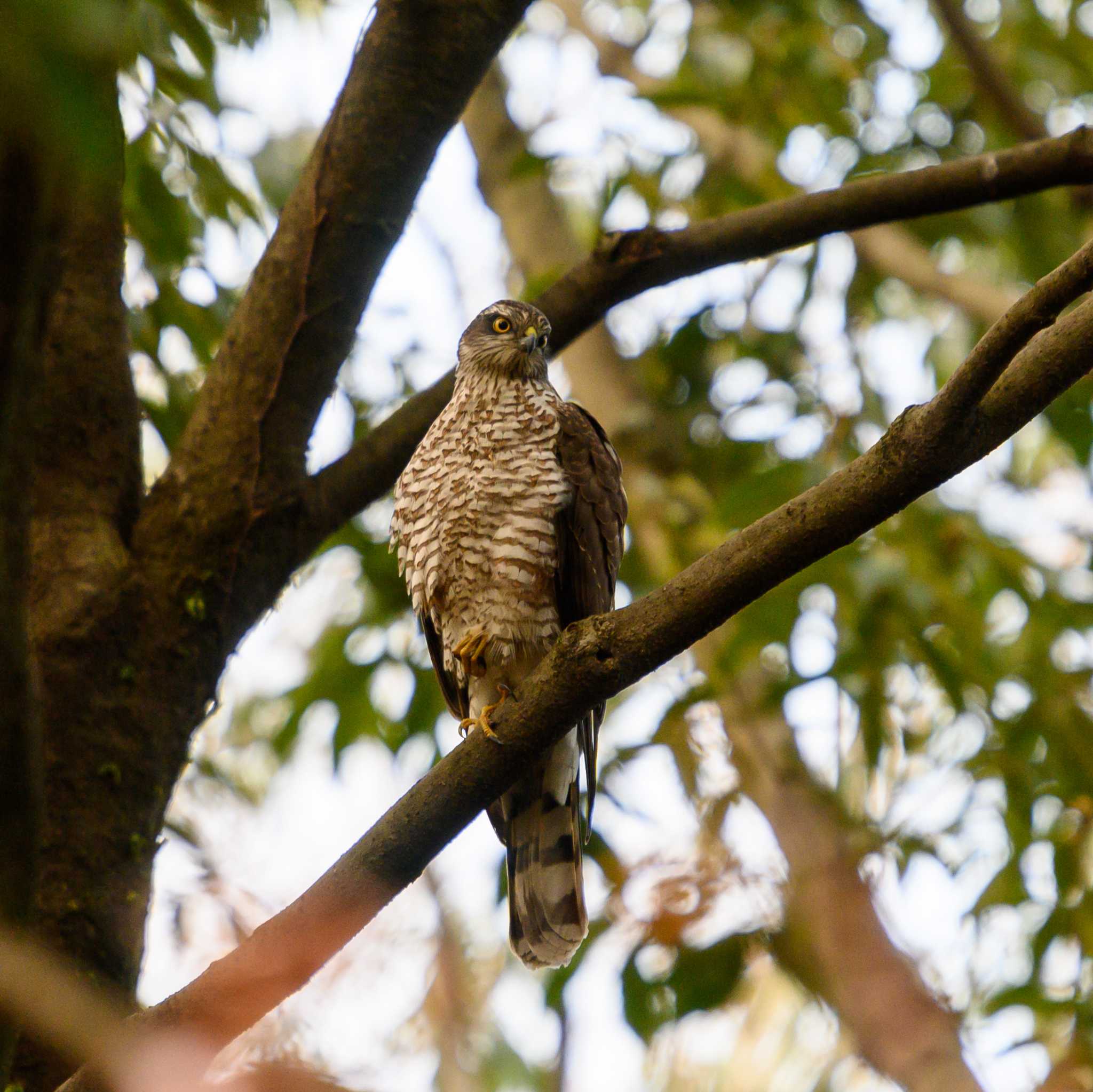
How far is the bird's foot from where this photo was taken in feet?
11.9

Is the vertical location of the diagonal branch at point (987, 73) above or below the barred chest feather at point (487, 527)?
above

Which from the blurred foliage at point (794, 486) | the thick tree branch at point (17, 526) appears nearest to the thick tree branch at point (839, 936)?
the blurred foliage at point (794, 486)

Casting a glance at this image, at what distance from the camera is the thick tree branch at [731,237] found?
330cm

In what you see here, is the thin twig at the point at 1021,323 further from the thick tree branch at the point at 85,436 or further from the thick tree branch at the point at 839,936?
the thick tree branch at the point at 839,936

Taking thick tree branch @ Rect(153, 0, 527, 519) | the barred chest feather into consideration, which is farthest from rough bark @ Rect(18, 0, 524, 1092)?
the barred chest feather

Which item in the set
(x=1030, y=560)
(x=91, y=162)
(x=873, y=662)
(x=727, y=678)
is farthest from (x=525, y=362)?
(x=91, y=162)

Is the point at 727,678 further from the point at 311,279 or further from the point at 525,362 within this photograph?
the point at 311,279

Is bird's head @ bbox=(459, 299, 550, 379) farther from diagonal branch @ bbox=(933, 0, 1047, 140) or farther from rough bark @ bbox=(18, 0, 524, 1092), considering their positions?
diagonal branch @ bbox=(933, 0, 1047, 140)

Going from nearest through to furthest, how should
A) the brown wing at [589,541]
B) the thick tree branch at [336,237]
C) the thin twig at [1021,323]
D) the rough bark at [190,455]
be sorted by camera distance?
the thin twig at [1021,323], the rough bark at [190,455], the thick tree branch at [336,237], the brown wing at [589,541]

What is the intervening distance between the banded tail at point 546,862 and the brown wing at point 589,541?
92 millimetres

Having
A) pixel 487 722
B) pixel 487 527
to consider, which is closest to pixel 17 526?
pixel 487 722

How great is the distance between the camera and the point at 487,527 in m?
3.60

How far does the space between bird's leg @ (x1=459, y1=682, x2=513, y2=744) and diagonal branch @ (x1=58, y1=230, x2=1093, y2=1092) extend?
0.02 m

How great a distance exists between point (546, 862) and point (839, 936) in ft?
3.95
